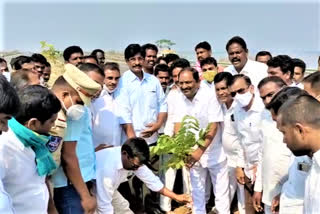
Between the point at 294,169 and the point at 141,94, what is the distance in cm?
249

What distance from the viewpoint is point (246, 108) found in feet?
14.3

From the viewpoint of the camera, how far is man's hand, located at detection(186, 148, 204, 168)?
472 centimetres

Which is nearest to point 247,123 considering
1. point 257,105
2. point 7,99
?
point 257,105

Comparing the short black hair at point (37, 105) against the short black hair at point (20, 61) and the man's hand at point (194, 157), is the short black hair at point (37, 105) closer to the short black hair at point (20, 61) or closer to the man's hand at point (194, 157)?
the man's hand at point (194, 157)

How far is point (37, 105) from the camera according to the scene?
229 cm

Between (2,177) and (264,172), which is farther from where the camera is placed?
(264,172)

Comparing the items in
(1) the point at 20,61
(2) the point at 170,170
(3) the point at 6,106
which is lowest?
(2) the point at 170,170

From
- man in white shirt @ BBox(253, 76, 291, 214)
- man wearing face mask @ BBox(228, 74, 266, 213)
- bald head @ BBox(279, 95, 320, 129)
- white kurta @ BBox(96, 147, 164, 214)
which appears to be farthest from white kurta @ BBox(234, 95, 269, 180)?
bald head @ BBox(279, 95, 320, 129)

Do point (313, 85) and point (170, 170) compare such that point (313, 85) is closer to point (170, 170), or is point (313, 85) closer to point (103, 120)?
point (103, 120)

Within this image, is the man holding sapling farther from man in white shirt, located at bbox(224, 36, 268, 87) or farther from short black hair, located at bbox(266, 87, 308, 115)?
short black hair, located at bbox(266, 87, 308, 115)

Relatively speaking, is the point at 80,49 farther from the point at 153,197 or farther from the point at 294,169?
the point at 294,169

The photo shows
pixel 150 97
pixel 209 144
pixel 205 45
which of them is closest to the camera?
pixel 209 144

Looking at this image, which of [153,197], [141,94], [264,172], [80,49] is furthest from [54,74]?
[264,172]

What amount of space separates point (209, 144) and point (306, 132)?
258 cm
